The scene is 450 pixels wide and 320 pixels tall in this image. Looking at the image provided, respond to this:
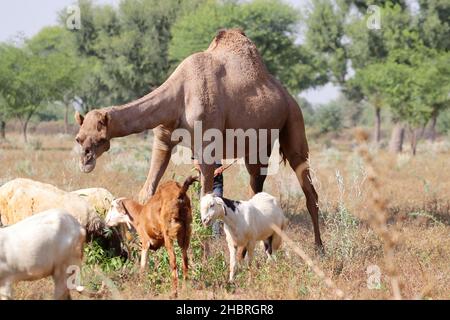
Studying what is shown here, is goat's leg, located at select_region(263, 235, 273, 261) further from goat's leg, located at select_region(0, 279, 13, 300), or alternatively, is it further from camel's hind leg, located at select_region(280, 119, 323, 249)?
goat's leg, located at select_region(0, 279, 13, 300)

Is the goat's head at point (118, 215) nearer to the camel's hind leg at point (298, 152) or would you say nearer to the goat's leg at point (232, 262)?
the goat's leg at point (232, 262)

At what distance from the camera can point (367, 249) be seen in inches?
295

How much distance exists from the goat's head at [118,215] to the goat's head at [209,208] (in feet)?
2.13

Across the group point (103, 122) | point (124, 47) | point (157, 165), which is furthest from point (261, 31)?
point (103, 122)

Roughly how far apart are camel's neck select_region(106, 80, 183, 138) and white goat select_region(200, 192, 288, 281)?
124 centimetres

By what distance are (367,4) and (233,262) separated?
41.0 metres

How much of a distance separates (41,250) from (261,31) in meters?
38.1

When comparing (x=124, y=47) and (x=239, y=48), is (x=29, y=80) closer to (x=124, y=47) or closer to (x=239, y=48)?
(x=124, y=47)

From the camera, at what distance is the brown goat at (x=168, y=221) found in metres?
5.24

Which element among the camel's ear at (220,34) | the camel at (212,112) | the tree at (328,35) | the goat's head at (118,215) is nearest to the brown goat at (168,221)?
the goat's head at (118,215)

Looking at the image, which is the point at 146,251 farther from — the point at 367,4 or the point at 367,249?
the point at 367,4

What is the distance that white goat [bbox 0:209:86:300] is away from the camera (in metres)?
4.39

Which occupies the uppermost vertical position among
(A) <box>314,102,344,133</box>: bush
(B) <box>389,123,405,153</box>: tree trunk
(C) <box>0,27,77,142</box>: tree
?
(C) <box>0,27,77,142</box>: tree

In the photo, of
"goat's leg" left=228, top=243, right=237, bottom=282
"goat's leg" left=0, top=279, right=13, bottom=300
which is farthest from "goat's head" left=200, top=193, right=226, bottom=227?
"goat's leg" left=0, top=279, right=13, bottom=300
